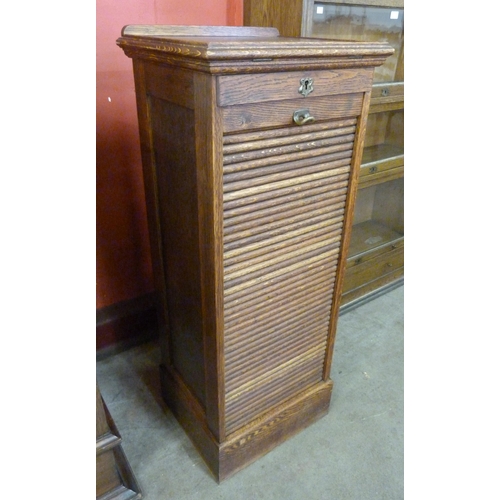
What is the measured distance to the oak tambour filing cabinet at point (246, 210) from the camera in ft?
2.95

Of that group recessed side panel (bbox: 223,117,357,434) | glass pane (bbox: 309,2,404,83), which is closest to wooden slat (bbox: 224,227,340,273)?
recessed side panel (bbox: 223,117,357,434)

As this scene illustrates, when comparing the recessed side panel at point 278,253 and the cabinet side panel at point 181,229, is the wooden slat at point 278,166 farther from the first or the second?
the cabinet side panel at point 181,229

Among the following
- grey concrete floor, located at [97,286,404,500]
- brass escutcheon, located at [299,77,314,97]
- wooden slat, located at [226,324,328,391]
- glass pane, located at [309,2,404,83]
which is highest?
glass pane, located at [309,2,404,83]

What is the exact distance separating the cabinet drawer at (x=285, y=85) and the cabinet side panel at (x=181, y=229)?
0.13 meters

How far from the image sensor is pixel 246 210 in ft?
3.30

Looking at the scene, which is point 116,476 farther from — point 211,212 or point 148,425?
point 211,212

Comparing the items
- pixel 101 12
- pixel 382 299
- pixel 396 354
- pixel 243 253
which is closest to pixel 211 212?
pixel 243 253

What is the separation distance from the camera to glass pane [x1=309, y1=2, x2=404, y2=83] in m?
1.57

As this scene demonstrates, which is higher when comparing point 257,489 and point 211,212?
point 211,212

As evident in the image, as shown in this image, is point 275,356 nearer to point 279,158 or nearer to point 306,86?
point 279,158

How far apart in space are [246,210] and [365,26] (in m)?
1.26

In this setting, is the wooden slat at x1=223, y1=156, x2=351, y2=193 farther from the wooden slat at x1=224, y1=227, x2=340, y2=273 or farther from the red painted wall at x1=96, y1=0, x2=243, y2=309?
the red painted wall at x1=96, y1=0, x2=243, y2=309

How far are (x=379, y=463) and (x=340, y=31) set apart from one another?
5.13 ft

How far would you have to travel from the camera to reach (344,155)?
114 centimetres
